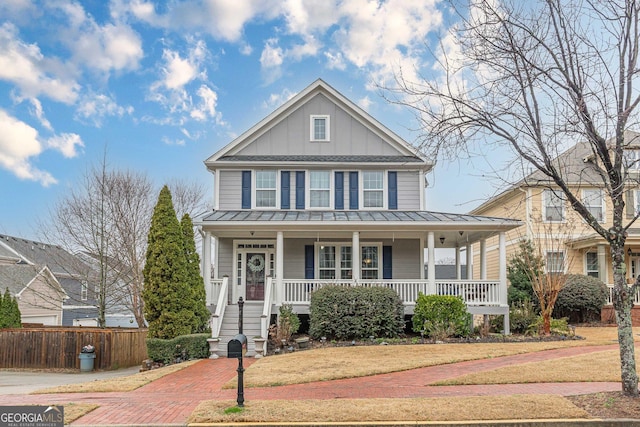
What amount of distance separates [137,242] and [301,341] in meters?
13.8

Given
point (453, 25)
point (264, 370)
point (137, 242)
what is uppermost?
point (453, 25)

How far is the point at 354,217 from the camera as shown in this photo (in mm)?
16797

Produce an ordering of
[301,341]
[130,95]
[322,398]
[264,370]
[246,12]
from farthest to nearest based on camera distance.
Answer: [130,95] < [246,12] < [301,341] < [264,370] < [322,398]

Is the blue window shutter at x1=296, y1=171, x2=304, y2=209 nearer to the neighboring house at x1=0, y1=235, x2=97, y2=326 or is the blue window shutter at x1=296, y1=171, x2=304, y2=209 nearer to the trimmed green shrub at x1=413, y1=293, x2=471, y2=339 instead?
the trimmed green shrub at x1=413, y1=293, x2=471, y2=339

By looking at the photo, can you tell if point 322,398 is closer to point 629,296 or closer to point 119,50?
point 629,296

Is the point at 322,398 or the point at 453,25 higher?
the point at 453,25

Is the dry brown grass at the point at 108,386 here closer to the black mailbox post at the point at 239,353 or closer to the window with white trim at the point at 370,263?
the black mailbox post at the point at 239,353

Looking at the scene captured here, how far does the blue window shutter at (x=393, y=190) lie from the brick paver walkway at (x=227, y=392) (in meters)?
8.90

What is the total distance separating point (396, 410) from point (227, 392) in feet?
10.7

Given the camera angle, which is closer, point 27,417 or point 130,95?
point 27,417

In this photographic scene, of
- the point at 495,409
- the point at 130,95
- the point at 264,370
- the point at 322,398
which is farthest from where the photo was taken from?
the point at 130,95

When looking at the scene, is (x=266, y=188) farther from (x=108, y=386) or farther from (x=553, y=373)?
(x=553, y=373)

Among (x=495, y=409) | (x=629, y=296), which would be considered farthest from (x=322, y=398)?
(x=629, y=296)

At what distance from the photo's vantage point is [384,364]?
442 inches
